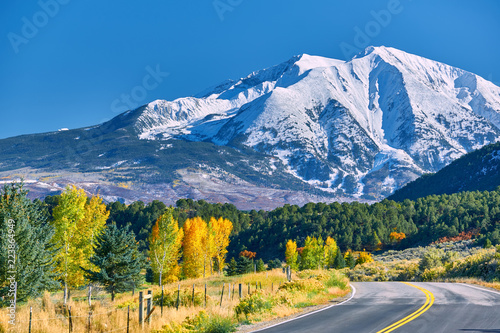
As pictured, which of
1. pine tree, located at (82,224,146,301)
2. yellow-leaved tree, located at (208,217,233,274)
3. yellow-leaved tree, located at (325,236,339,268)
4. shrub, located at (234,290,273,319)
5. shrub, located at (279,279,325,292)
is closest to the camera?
shrub, located at (234,290,273,319)

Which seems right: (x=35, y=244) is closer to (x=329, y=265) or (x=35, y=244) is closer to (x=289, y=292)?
(x=289, y=292)

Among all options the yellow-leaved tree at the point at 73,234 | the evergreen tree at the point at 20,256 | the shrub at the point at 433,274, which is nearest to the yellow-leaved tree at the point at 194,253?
the yellow-leaved tree at the point at 73,234

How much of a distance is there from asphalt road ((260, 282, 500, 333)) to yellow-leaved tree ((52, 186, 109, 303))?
2625 centimetres

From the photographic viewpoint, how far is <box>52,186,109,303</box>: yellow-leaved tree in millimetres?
39656

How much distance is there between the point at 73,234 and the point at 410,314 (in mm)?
32551

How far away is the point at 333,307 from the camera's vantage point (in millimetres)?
22609

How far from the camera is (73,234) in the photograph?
4131cm

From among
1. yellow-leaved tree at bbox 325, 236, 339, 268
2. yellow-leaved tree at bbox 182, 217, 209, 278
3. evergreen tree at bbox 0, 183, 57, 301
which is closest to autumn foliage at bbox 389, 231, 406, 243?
yellow-leaved tree at bbox 325, 236, 339, 268

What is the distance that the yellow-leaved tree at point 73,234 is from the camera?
39656 mm

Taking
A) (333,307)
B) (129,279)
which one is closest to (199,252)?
(129,279)

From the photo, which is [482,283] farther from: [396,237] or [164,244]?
[396,237]

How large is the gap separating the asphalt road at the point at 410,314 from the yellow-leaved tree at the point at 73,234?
26249mm

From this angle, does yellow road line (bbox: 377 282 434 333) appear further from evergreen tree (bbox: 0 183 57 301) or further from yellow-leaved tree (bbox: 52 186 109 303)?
yellow-leaved tree (bbox: 52 186 109 303)

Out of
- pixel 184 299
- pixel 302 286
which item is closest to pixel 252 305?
pixel 184 299
